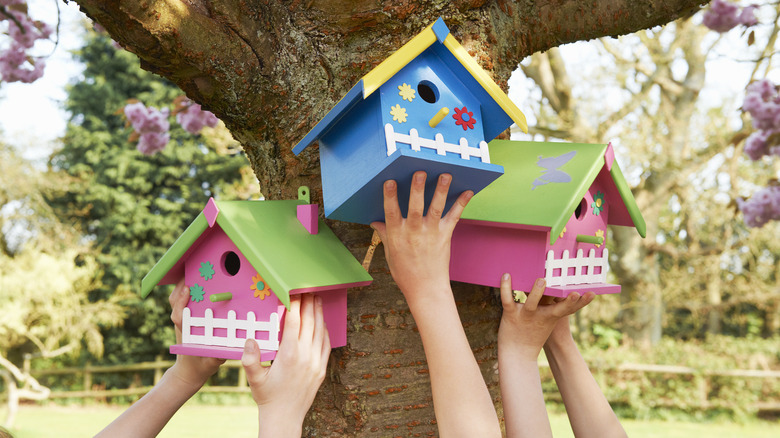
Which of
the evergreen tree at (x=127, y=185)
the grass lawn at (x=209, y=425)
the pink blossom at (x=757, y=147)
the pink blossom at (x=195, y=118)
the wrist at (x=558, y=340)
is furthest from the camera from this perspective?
the evergreen tree at (x=127, y=185)

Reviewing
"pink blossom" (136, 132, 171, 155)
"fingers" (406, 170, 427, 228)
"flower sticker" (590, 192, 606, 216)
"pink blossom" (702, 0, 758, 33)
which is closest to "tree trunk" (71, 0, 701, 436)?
"fingers" (406, 170, 427, 228)

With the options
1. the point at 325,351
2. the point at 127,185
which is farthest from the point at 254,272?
the point at 127,185

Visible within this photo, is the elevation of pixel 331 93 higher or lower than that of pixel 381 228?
higher

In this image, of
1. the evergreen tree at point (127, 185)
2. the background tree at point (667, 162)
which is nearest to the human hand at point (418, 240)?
the background tree at point (667, 162)

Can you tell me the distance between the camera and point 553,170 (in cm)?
177

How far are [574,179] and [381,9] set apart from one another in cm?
76

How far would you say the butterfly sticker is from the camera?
1722 millimetres

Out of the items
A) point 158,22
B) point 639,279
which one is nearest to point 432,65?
point 158,22

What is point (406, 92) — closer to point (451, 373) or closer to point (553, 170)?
point (553, 170)

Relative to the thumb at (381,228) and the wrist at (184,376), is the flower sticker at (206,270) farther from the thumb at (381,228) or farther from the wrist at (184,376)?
the thumb at (381,228)

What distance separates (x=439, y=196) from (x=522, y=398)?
659 mm

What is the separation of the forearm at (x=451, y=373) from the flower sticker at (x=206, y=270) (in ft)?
1.96

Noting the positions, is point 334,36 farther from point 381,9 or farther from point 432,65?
point 432,65

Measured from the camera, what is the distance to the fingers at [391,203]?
1408 mm
